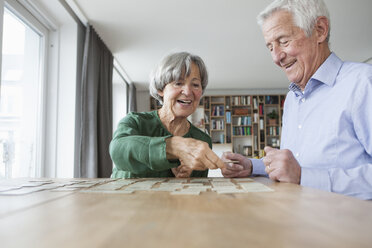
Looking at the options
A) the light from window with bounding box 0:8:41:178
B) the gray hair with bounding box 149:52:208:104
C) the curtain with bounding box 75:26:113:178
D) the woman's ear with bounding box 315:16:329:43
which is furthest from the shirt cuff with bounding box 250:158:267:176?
the curtain with bounding box 75:26:113:178

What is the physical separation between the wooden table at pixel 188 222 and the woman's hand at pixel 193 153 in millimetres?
288

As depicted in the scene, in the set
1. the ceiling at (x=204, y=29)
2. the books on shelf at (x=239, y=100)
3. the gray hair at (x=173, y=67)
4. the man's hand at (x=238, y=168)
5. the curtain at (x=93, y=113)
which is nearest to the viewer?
the man's hand at (x=238, y=168)

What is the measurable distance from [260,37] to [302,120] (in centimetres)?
355

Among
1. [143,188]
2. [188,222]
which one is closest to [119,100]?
[143,188]

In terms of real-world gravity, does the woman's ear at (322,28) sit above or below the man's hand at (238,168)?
above

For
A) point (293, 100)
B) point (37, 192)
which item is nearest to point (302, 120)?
point (293, 100)

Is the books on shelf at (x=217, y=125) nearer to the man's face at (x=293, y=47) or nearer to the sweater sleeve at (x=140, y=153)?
the man's face at (x=293, y=47)

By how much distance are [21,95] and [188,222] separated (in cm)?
308

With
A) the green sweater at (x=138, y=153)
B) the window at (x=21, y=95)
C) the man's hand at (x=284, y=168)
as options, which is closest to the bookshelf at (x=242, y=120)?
the window at (x=21, y=95)

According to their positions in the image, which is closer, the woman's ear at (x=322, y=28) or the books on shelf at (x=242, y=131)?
the woman's ear at (x=322, y=28)

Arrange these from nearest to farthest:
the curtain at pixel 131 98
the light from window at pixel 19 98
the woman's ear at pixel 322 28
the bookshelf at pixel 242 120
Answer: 1. the woman's ear at pixel 322 28
2. the light from window at pixel 19 98
3. the curtain at pixel 131 98
4. the bookshelf at pixel 242 120

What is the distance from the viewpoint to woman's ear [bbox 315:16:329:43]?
1307 mm

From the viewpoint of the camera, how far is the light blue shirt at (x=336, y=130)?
3.04 feet

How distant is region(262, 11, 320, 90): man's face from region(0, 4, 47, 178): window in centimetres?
233
